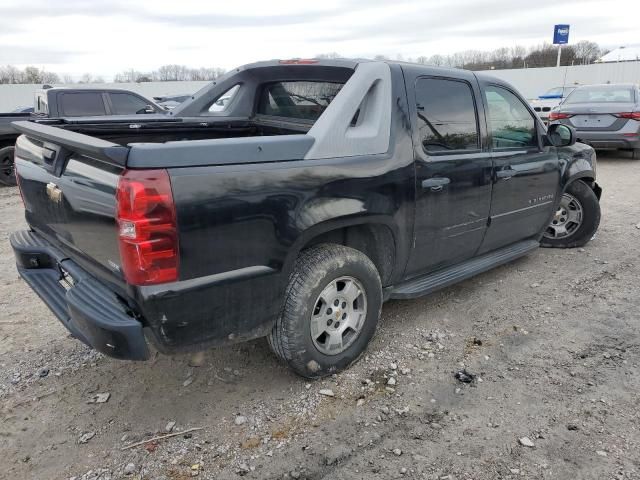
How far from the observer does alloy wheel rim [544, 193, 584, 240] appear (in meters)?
5.60

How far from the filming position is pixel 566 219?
18.9 ft

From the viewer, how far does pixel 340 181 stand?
2943mm

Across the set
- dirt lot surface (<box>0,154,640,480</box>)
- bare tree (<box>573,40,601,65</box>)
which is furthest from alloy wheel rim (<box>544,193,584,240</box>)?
bare tree (<box>573,40,601,65</box>)

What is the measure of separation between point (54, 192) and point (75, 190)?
32 cm

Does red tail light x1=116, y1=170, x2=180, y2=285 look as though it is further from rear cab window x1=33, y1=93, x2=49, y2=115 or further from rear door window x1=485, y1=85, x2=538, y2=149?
rear cab window x1=33, y1=93, x2=49, y2=115

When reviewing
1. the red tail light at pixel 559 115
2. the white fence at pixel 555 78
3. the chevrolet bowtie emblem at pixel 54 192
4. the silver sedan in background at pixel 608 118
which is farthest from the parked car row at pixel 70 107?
the white fence at pixel 555 78

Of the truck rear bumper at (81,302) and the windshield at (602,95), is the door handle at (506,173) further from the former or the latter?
the windshield at (602,95)

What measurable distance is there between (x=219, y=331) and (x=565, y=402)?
2.02m

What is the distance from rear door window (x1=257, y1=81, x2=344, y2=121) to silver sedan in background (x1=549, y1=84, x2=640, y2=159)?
27.1ft

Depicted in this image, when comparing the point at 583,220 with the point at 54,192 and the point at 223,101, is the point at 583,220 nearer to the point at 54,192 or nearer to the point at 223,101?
the point at 223,101

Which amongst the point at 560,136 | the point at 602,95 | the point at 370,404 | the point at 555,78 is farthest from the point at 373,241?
the point at 555,78

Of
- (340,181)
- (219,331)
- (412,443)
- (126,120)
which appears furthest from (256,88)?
(412,443)

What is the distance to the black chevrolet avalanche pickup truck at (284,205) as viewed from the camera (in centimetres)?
239

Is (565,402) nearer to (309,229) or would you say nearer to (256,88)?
(309,229)
